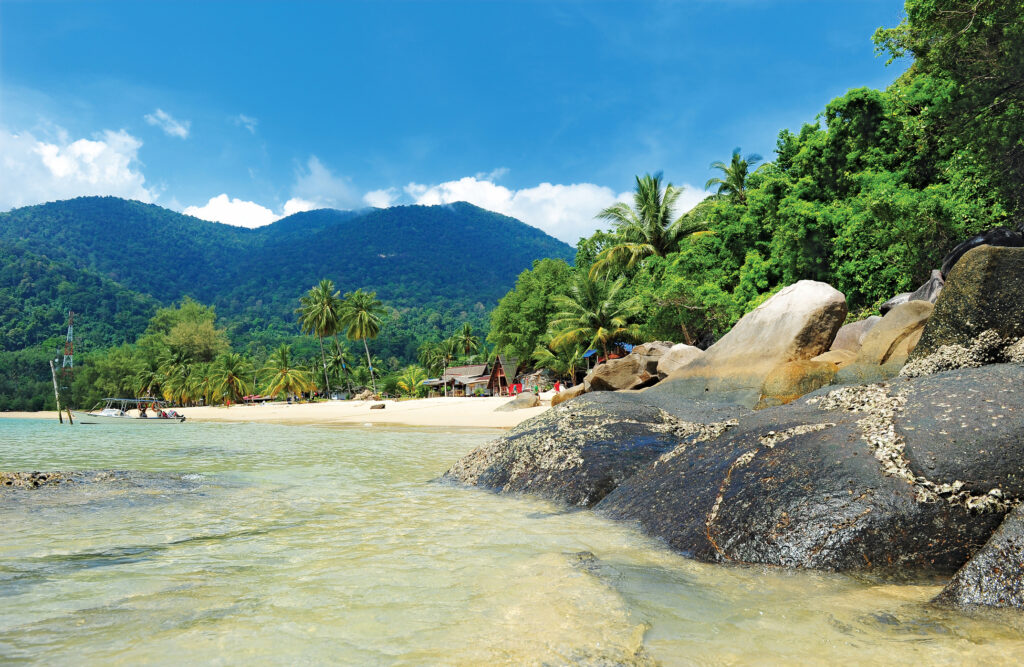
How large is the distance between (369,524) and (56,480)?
549cm

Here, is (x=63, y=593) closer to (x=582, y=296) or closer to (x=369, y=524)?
(x=369, y=524)

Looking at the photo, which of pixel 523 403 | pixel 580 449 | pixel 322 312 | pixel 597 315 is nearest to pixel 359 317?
pixel 322 312

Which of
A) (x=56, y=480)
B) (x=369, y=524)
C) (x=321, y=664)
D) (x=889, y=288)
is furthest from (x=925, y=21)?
(x=56, y=480)

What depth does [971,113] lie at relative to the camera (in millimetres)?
14062

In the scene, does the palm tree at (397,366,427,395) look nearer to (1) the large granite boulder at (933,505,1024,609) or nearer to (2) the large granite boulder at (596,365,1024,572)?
(2) the large granite boulder at (596,365,1024,572)

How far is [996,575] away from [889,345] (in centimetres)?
712

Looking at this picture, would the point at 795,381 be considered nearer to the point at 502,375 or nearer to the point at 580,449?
the point at 580,449

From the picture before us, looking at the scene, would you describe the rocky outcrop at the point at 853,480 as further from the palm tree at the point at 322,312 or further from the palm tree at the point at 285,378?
the palm tree at the point at 285,378

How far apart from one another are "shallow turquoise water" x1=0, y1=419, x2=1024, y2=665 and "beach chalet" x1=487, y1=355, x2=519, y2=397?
1762 inches

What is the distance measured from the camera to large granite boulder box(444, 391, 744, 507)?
217 inches

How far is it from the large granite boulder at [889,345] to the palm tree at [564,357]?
89.7 ft

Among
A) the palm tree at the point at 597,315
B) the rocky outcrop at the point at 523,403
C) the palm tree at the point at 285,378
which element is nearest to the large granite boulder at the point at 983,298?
the rocky outcrop at the point at 523,403

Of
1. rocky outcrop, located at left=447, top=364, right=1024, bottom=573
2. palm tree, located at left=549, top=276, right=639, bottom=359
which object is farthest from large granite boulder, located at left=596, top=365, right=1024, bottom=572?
palm tree, located at left=549, top=276, right=639, bottom=359

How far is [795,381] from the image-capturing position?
Result: 27.1 ft
